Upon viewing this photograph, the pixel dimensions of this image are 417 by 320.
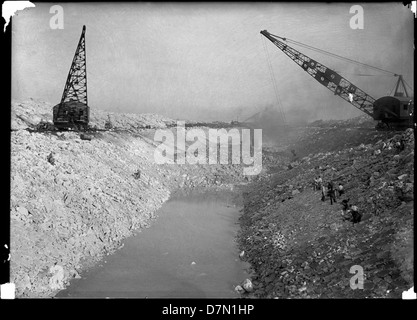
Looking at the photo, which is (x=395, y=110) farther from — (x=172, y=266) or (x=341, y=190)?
(x=172, y=266)

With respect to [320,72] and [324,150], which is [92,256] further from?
[324,150]

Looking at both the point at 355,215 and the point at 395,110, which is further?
the point at 395,110

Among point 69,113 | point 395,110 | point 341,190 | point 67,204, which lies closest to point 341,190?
point 341,190

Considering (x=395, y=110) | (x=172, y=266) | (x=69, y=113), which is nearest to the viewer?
(x=172, y=266)

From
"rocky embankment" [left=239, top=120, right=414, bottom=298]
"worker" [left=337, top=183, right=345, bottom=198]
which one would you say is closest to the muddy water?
"rocky embankment" [left=239, top=120, right=414, bottom=298]

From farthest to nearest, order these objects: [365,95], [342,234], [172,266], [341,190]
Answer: [365,95], [341,190], [172,266], [342,234]

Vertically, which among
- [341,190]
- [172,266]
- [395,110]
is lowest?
[172,266]
